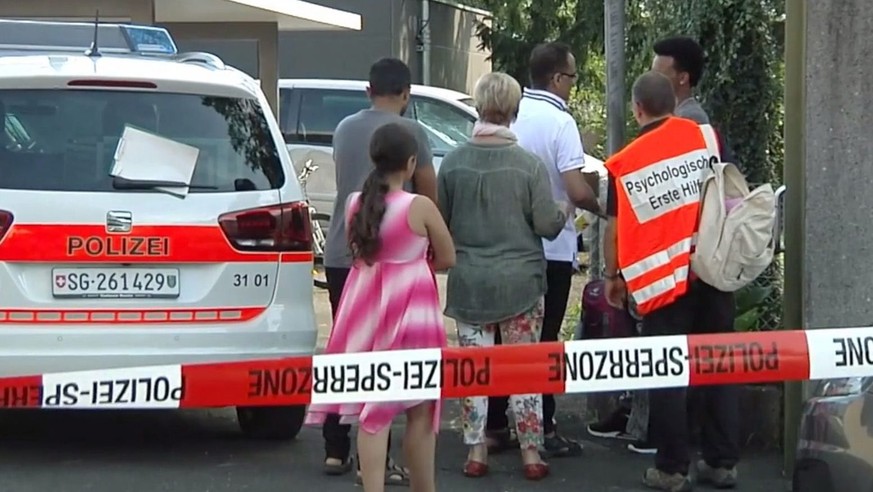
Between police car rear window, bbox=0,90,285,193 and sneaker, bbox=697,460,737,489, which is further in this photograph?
sneaker, bbox=697,460,737,489

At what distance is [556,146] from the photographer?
7062 mm

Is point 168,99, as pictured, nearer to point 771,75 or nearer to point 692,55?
point 692,55

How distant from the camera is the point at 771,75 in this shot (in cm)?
848

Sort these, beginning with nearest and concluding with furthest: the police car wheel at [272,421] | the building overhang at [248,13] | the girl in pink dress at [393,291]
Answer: the girl in pink dress at [393,291]
the police car wheel at [272,421]
the building overhang at [248,13]

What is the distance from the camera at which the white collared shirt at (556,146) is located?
7.04 meters

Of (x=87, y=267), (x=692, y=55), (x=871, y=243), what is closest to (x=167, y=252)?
(x=87, y=267)

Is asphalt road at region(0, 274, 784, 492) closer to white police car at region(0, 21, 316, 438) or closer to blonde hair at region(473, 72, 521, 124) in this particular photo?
white police car at region(0, 21, 316, 438)

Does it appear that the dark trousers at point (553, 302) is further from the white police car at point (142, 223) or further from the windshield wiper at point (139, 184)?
the windshield wiper at point (139, 184)

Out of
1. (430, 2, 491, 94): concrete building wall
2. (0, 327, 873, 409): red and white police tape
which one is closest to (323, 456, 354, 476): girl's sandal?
(0, 327, 873, 409): red and white police tape

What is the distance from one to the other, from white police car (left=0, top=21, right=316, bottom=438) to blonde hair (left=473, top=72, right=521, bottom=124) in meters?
0.93

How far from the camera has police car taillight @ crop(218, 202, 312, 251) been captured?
6.61 meters

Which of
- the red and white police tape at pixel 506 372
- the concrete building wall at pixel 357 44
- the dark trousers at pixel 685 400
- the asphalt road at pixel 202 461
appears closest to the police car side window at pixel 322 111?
the concrete building wall at pixel 357 44

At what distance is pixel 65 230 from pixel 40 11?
5266mm

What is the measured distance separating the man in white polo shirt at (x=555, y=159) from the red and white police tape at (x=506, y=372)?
5.33ft
